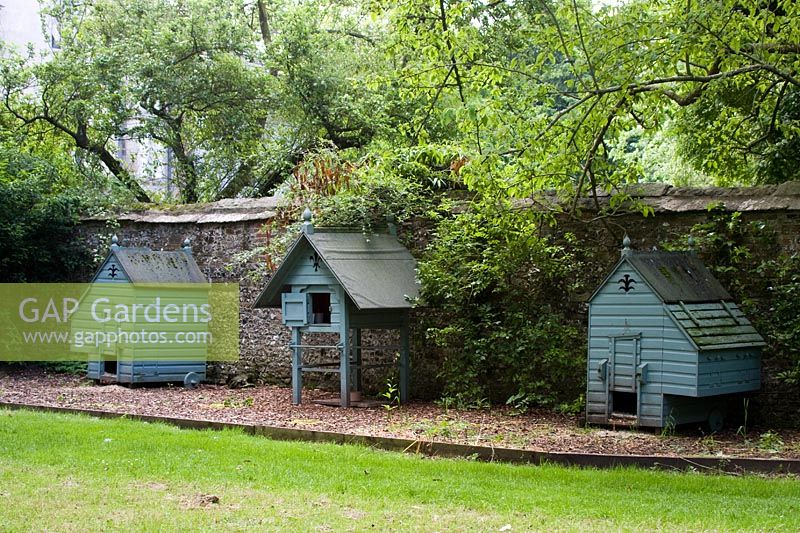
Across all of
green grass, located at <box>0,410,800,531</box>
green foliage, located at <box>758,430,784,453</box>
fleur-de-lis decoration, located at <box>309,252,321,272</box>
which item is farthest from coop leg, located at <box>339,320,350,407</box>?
green foliage, located at <box>758,430,784,453</box>

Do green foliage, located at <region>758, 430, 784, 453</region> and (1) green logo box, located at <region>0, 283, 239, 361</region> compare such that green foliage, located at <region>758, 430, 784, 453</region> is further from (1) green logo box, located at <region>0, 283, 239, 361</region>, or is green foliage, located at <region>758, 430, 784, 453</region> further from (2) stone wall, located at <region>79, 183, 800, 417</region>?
(1) green logo box, located at <region>0, 283, 239, 361</region>

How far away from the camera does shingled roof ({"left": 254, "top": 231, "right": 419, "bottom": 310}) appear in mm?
11133

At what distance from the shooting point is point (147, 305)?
13.7 m

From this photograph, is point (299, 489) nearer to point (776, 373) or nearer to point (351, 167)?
point (776, 373)

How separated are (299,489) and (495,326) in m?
5.06

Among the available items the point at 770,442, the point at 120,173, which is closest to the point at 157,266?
the point at 120,173

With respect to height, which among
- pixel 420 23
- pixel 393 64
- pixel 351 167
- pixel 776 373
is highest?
pixel 393 64

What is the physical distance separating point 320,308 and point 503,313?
7.22ft

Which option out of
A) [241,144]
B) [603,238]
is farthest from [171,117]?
[603,238]

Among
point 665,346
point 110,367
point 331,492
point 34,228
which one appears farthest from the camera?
point 34,228

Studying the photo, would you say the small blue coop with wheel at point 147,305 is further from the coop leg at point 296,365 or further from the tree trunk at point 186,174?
the tree trunk at point 186,174

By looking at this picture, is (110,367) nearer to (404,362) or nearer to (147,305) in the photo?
(147,305)

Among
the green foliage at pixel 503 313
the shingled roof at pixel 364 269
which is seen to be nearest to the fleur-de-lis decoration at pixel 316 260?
the shingled roof at pixel 364 269

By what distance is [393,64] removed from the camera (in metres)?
21.3
